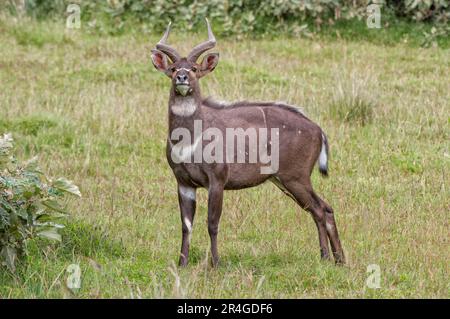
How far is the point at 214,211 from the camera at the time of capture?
812 cm

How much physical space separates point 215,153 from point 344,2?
28.5 feet

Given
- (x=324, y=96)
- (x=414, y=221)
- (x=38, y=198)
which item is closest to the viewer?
(x=38, y=198)

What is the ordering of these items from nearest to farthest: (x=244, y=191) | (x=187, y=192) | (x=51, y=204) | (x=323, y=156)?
(x=51, y=204) → (x=187, y=192) → (x=323, y=156) → (x=244, y=191)

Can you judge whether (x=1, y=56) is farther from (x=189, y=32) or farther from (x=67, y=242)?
(x=67, y=242)

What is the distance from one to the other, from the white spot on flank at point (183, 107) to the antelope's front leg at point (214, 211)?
602 millimetres

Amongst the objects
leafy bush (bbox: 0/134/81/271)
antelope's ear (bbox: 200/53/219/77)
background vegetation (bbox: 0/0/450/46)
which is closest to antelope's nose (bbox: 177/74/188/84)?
antelope's ear (bbox: 200/53/219/77)

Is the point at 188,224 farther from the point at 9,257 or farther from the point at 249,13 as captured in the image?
the point at 249,13

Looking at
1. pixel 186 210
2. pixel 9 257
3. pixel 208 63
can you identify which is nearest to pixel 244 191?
pixel 186 210

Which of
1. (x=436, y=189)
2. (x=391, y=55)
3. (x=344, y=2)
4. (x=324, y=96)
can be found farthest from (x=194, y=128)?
(x=344, y=2)

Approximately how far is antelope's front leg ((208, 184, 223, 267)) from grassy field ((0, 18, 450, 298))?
0.16 m

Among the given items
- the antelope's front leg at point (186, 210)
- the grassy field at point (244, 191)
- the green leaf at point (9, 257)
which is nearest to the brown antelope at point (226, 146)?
the antelope's front leg at point (186, 210)

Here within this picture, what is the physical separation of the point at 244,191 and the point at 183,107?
2.28 metres

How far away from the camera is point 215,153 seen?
8109 mm

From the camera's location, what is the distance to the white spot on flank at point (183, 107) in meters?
8.08
